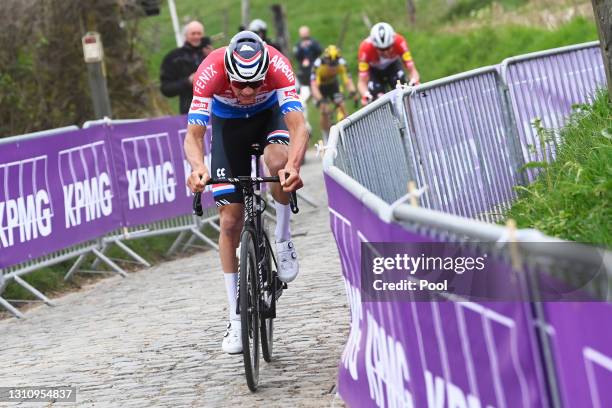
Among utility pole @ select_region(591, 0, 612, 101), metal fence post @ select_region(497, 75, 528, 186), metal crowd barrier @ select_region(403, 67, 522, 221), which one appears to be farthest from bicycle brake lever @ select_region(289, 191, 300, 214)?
metal fence post @ select_region(497, 75, 528, 186)

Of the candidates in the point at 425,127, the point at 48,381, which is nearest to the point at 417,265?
the point at 48,381

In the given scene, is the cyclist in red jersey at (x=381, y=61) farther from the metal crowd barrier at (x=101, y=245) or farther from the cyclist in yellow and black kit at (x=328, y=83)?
the cyclist in yellow and black kit at (x=328, y=83)

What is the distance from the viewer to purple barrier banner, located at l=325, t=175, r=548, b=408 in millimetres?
3502

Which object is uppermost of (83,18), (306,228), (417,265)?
(83,18)

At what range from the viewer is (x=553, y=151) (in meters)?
11.2

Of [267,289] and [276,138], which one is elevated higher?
[276,138]

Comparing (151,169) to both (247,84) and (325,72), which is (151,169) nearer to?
(247,84)

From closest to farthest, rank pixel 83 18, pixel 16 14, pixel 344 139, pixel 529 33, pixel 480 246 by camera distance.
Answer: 1. pixel 480 246
2. pixel 344 139
3. pixel 16 14
4. pixel 83 18
5. pixel 529 33

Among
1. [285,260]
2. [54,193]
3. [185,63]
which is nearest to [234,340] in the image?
[285,260]

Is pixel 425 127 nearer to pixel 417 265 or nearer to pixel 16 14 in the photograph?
pixel 417 265

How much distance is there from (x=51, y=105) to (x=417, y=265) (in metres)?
15.2

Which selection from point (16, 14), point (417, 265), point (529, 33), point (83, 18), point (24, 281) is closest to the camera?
point (417, 265)

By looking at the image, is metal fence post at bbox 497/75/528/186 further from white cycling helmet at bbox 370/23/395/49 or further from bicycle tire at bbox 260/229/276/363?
white cycling helmet at bbox 370/23/395/49

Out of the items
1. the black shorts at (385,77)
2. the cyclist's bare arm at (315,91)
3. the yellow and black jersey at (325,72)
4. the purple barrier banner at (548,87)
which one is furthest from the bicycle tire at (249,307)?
the yellow and black jersey at (325,72)
